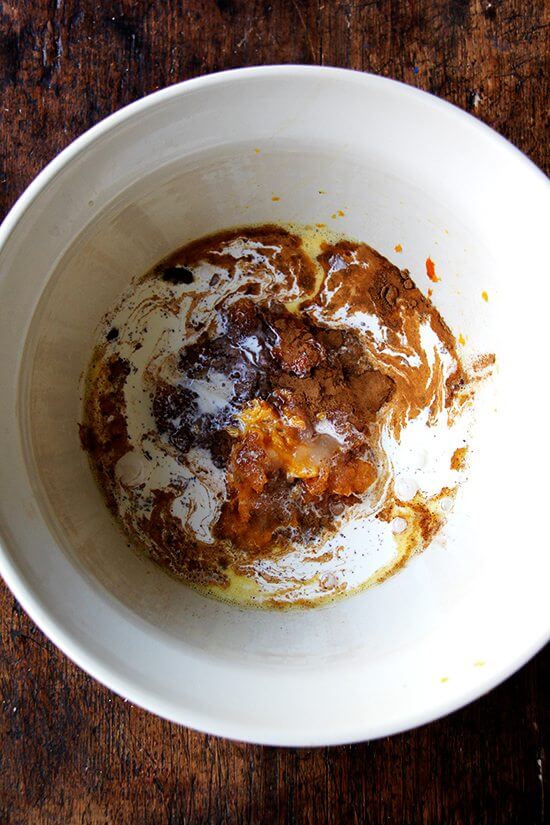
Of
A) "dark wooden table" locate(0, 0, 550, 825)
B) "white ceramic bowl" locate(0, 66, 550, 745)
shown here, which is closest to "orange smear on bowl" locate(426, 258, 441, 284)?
"white ceramic bowl" locate(0, 66, 550, 745)

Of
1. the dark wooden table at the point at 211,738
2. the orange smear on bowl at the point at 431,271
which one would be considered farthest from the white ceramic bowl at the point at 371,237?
the dark wooden table at the point at 211,738

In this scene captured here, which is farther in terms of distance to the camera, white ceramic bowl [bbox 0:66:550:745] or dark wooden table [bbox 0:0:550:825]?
dark wooden table [bbox 0:0:550:825]

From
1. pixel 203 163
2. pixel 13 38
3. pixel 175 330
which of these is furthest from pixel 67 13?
pixel 175 330

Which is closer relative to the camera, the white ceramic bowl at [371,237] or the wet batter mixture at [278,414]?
the white ceramic bowl at [371,237]

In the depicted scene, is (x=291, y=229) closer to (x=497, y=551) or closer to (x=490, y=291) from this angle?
(x=490, y=291)

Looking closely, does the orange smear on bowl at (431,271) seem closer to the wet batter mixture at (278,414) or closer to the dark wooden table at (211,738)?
the wet batter mixture at (278,414)

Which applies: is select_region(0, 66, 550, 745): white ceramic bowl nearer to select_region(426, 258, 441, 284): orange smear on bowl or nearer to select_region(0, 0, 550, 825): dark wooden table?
select_region(426, 258, 441, 284): orange smear on bowl
